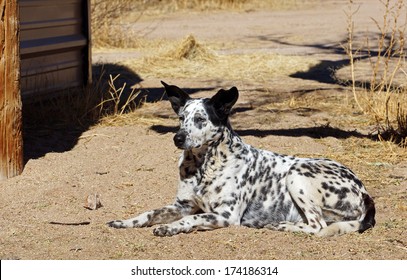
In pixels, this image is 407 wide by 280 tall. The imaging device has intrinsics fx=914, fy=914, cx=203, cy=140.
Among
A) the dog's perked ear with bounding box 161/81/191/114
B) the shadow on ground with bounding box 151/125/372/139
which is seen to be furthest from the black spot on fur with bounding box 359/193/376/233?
the shadow on ground with bounding box 151/125/372/139

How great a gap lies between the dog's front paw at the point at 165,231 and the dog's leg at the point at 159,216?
0.26 metres

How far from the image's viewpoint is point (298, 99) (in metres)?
12.4

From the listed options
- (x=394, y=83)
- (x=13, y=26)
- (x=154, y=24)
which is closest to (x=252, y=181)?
(x=13, y=26)

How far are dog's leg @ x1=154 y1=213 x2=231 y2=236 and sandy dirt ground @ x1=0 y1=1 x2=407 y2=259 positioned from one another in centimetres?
6

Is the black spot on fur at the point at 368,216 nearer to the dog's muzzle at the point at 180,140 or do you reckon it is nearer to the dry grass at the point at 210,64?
the dog's muzzle at the point at 180,140

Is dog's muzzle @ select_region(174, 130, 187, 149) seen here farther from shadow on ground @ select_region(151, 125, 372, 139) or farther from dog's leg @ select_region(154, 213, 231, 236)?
shadow on ground @ select_region(151, 125, 372, 139)

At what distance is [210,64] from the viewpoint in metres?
16.2

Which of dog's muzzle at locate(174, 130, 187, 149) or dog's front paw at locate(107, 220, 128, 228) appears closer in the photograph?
dog's muzzle at locate(174, 130, 187, 149)

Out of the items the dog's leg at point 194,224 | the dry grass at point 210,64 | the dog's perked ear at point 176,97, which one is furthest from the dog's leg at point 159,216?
the dry grass at point 210,64

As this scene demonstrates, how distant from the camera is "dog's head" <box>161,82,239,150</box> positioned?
265 inches

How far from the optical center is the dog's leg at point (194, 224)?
21.8 ft

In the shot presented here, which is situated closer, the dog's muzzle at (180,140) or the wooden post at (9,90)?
the dog's muzzle at (180,140)

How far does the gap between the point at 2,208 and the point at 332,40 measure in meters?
13.4

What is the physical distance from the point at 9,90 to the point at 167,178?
165cm
